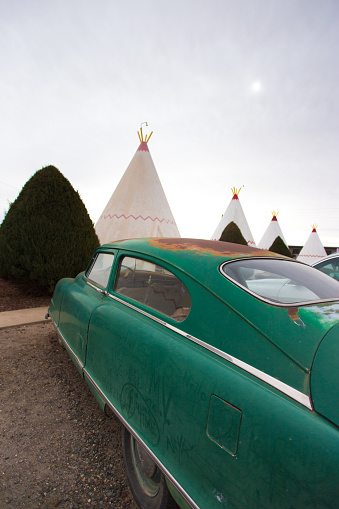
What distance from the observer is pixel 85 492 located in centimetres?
166

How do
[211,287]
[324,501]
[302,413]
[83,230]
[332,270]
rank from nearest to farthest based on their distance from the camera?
1. [324,501]
2. [302,413]
3. [211,287]
4. [332,270]
5. [83,230]

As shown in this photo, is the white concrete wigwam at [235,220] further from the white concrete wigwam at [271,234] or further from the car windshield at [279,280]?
the car windshield at [279,280]

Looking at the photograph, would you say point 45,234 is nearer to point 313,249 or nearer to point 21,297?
point 21,297

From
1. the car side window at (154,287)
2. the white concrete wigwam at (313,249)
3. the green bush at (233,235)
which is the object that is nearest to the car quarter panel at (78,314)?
the car side window at (154,287)

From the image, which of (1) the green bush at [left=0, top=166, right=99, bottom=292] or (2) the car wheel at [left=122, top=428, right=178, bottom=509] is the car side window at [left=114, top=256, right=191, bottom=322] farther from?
(1) the green bush at [left=0, top=166, right=99, bottom=292]

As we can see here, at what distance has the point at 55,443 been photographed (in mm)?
2029

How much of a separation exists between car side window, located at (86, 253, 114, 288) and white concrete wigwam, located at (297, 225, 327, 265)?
2153cm

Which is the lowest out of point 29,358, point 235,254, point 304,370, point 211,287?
point 29,358

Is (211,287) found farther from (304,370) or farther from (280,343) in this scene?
(304,370)

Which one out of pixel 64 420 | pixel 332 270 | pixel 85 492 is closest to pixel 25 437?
pixel 64 420

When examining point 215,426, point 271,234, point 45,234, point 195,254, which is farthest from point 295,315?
point 271,234

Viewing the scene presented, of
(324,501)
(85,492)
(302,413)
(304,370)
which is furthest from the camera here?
(85,492)

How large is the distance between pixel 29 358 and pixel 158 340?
255cm

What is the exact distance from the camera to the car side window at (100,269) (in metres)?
2.47
